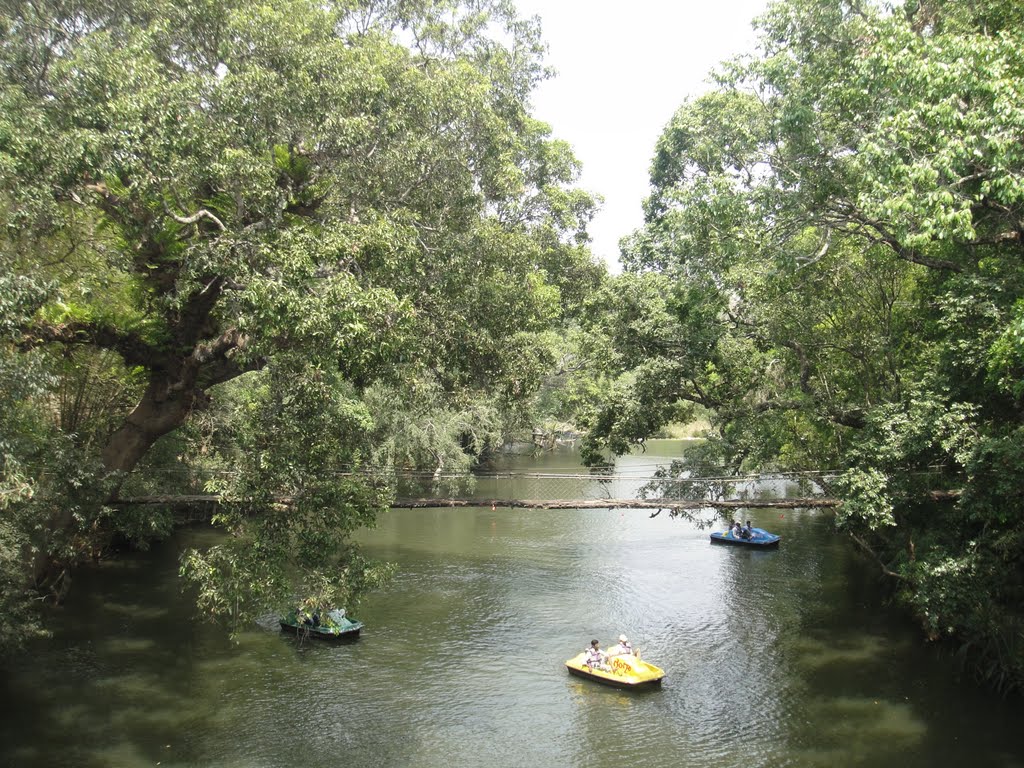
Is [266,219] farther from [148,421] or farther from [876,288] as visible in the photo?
[876,288]

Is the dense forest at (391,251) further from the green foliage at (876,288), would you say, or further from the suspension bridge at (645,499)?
the suspension bridge at (645,499)

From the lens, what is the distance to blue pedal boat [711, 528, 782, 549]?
21053 millimetres

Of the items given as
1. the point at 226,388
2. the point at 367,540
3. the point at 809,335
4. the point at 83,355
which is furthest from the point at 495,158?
the point at 367,540

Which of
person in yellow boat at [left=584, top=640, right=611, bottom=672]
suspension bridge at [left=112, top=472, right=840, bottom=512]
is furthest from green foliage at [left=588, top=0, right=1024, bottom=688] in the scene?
person in yellow boat at [left=584, top=640, right=611, bottom=672]

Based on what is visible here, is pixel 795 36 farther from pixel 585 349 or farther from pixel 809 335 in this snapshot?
pixel 585 349

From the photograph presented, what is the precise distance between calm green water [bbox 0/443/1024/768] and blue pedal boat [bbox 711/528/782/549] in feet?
6.74

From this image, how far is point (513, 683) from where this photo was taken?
12242mm

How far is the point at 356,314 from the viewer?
8.48m

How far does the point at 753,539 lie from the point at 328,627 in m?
12.2

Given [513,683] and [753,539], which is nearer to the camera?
[513,683]

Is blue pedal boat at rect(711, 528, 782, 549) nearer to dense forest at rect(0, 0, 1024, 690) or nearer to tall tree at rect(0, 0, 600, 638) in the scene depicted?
dense forest at rect(0, 0, 1024, 690)

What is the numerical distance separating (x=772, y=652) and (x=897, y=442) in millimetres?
4649

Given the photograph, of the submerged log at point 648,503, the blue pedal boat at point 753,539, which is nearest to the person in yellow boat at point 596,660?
the submerged log at point 648,503

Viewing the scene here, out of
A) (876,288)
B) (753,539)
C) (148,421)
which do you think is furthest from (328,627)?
(753,539)
